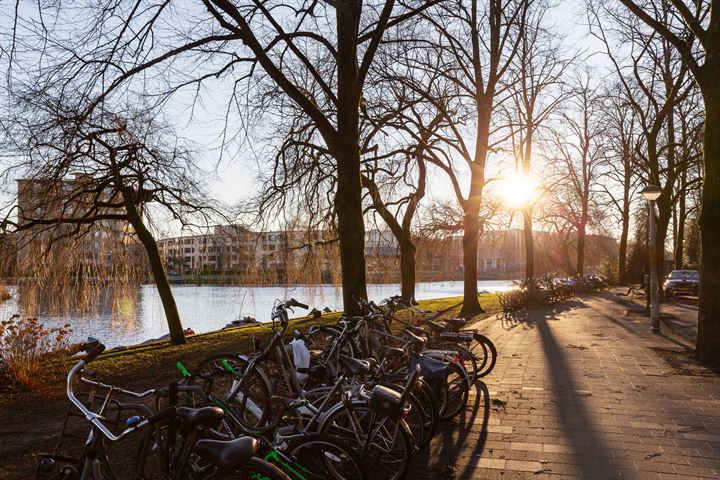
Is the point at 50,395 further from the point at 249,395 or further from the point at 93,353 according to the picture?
the point at 93,353

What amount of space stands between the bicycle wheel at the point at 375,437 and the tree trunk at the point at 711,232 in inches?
257

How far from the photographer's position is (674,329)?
13242mm

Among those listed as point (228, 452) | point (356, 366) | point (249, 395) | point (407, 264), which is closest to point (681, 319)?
point (407, 264)

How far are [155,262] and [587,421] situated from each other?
12.3 metres

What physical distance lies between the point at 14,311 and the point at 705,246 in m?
13.6

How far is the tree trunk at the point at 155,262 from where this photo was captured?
14562mm

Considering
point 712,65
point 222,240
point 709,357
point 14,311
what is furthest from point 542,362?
point 14,311

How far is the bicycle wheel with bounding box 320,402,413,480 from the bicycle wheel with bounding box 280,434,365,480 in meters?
0.26

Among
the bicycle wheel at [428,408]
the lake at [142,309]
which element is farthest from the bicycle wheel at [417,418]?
the lake at [142,309]

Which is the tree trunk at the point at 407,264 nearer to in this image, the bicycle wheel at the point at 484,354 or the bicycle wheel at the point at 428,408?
the bicycle wheel at the point at 484,354

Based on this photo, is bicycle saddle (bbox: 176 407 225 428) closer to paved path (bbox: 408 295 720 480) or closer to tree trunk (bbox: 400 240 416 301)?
paved path (bbox: 408 295 720 480)

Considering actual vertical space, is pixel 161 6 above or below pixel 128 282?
above

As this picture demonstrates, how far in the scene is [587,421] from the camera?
5.65 metres

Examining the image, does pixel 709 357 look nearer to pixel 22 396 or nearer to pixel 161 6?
pixel 161 6
